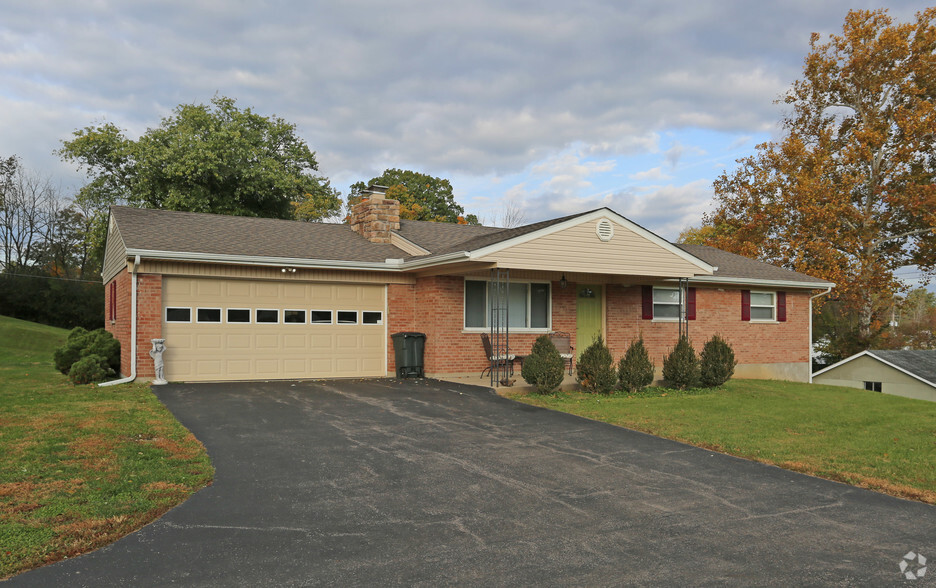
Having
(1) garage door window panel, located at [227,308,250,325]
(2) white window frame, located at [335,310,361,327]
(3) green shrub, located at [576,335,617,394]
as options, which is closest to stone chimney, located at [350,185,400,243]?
(2) white window frame, located at [335,310,361,327]

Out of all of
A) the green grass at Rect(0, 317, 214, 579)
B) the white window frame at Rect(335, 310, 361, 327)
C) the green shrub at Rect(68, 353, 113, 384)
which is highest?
the white window frame at Rect(335, 310, 361, 327)

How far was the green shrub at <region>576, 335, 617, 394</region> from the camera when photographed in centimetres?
1308

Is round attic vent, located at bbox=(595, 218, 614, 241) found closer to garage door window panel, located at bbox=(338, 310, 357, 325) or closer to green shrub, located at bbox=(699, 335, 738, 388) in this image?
green shrub, located at bbox=(699, 335, 738, 388)

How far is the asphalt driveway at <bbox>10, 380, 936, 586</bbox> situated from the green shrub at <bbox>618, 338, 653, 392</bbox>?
459 centimetres

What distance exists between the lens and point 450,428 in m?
9.23

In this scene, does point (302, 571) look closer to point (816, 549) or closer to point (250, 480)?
point (250, 480)

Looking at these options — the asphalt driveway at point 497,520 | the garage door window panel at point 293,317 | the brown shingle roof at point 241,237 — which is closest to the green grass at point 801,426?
the asphalt driveway at point 497,520

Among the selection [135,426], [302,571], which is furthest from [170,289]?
[302,571]

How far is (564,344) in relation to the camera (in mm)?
16156

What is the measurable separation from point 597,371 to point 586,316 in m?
4.49

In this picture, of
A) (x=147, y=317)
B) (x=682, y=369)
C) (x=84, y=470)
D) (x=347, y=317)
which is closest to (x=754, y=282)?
(x=682, y=369)

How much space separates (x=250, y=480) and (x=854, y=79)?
101 ft

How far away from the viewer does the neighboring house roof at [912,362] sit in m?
21.0

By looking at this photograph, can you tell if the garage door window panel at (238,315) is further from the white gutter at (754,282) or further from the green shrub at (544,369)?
the white gutter at (754,282)
